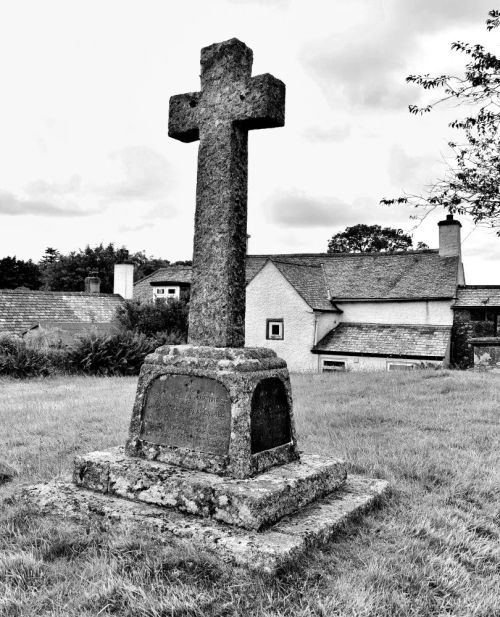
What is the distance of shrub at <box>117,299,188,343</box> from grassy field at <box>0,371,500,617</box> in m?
18.5

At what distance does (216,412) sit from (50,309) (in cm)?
2450

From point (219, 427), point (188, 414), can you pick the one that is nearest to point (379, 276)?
point (188, 414)

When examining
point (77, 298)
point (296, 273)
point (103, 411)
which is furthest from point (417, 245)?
point (103, 411)

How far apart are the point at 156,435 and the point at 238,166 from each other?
2.45 metres

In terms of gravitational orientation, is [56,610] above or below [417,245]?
below

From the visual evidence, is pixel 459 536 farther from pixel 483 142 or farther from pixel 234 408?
pixel 483 142

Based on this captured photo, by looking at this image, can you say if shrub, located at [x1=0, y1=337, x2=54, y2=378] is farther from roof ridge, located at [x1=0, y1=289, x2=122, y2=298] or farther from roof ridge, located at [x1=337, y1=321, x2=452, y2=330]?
roof ridge, located at [x1=337, y1=321, x2=452, y2=330]

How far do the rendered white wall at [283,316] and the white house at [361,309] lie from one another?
0.17 feet

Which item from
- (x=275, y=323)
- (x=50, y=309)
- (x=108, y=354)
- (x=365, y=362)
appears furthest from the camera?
(x=275, y=323)

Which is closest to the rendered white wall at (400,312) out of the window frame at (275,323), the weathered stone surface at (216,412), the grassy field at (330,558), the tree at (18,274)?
the window frame at (275,323)

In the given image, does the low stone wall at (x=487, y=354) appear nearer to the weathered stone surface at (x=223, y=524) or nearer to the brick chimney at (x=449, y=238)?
the brick chimney at (x=449, y=238)

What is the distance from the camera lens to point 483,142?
386 inches

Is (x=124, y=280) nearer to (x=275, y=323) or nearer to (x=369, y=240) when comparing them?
(x=275, y=323)

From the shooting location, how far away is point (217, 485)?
4.00 meters
